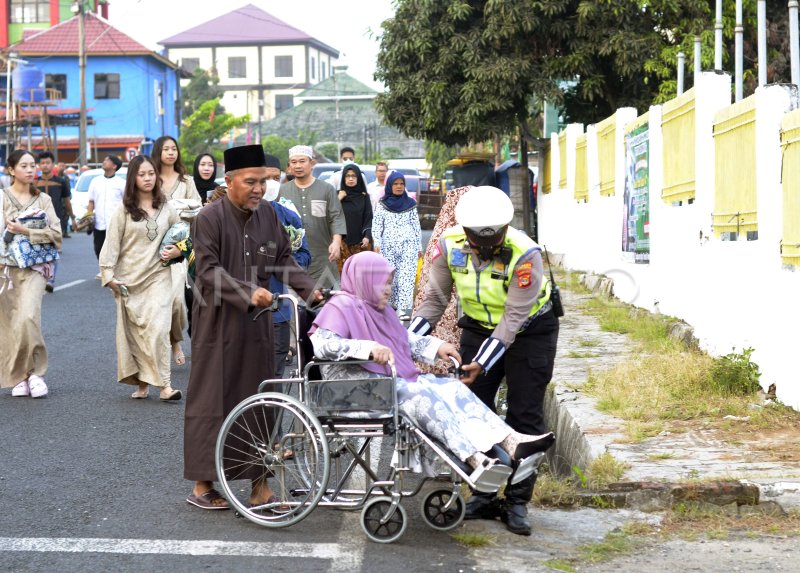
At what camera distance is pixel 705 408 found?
314 inches

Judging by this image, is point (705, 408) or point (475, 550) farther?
point (705, 408)

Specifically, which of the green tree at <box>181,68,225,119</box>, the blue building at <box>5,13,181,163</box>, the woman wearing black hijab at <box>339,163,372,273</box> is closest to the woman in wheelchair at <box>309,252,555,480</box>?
the woman wearing black hijab at <box>339,163,372,273</box>

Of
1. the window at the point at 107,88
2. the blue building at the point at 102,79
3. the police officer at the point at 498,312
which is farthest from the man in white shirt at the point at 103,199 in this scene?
the window at the point at 107,88

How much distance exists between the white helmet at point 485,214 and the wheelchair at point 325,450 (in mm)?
816

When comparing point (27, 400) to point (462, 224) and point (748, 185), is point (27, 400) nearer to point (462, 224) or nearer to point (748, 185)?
point (462, 224)

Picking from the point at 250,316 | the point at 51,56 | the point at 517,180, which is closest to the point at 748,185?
the point at 250,316

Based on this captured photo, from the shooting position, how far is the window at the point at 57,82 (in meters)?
66.8

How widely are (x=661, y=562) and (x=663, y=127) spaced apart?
801 cm

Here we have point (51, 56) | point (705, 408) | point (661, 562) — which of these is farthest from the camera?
point (51, 56)

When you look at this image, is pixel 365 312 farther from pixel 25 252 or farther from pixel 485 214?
pixel 25 252

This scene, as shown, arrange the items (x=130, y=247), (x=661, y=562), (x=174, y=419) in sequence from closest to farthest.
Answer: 1. (x=661, y=562)
2. (x=174, y=419)
3. (x=130, y=247)

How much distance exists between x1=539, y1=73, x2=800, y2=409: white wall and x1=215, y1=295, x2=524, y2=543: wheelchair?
3.06 m

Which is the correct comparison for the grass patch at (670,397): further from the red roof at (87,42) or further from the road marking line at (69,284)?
the red roof at (87,42)

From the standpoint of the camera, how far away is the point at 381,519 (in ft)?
18.7
